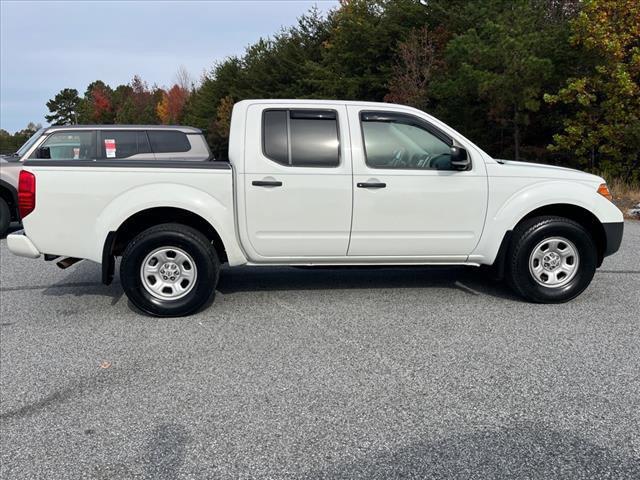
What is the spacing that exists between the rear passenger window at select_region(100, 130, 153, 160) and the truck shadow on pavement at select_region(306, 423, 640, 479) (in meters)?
8.01

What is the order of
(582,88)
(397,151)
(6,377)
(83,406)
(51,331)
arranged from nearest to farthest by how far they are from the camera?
(83,406)
(6,377)
(51,331)
(397,151)
(582,88)

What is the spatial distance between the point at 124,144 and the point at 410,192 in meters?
6.45

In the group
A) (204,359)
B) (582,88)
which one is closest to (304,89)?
(582,88)

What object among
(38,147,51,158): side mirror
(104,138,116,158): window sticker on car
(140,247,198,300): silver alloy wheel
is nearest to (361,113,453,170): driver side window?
(140,247,198,300): silver alloy wheel

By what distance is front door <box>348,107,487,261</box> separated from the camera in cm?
483

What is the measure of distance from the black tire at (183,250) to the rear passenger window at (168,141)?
5206 millimetres

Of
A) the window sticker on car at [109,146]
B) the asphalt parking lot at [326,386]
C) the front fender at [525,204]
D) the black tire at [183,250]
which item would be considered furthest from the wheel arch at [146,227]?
the window sticker on car at [109,146]

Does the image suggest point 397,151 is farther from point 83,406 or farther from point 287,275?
point 83,406

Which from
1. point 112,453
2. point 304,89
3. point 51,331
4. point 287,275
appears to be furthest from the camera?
point 304,89

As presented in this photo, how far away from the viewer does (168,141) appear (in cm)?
957

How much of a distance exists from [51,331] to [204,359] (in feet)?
5.35

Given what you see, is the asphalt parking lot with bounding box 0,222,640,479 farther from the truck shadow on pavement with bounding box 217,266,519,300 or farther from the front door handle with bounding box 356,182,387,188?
the front door handle with bounding box 356,182,387,188

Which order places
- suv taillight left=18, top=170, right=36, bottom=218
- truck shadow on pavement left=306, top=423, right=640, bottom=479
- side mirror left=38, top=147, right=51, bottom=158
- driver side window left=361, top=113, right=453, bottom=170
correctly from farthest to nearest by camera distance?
side mirror left=38, top=147, right=51, bottom=158 → driver side window left=361, top=113, right=453, bottom=170 → suv taillight left=18, top=170, right=36, bottom=218 → truck shadow on pavement left=306, top=423, right=640, bottom=479

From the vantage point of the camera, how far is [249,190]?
4.73 m
